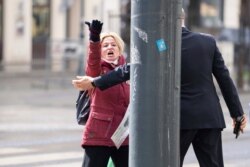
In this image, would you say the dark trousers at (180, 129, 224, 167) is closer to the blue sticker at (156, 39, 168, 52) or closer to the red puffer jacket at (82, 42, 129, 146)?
the red puffer jacket at (82, 42, 129, 146)

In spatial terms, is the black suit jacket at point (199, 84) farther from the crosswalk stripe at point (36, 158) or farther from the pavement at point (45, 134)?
the crosswalk stripe at point (36, 158)

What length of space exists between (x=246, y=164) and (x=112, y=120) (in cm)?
445

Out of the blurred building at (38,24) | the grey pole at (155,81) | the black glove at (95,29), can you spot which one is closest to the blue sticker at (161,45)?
the grey pole at (155,81)

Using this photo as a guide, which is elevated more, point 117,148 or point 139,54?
point 139,54

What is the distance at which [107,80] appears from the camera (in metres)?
5.14

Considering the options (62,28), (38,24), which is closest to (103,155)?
(62,28)

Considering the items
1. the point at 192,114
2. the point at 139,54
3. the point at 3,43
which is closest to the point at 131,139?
the point at 139,54

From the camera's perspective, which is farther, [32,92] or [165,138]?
[32,92]

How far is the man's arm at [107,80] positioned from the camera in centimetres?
511

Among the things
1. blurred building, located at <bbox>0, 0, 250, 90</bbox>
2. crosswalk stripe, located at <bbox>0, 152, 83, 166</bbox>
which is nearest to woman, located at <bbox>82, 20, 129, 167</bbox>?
crosswalk stripe, located at <bbox>0, 152, 83, 166</bbox>

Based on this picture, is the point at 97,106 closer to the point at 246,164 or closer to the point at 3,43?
the point at 246,164

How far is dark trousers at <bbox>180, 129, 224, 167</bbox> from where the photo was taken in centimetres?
536

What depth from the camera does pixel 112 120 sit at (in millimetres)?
5520

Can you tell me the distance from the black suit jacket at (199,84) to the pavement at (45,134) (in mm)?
4117
